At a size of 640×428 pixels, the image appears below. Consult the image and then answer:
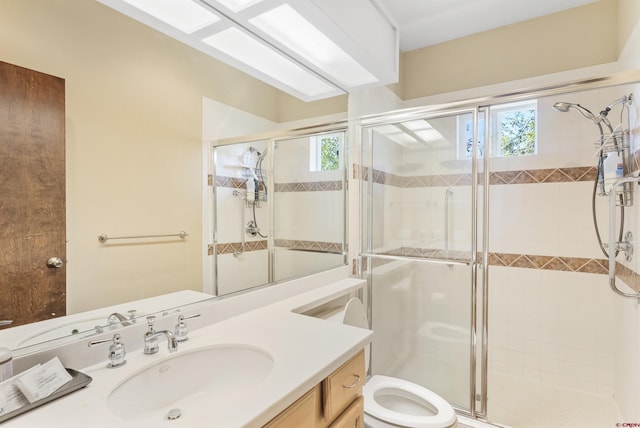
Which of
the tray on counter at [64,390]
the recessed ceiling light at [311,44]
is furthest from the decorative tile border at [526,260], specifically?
the tray on counter at [64,390]

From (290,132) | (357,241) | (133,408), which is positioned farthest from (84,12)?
(357,241)

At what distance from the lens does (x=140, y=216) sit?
114cm

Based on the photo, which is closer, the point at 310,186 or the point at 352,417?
the point at 352,417

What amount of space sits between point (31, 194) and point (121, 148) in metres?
0.29

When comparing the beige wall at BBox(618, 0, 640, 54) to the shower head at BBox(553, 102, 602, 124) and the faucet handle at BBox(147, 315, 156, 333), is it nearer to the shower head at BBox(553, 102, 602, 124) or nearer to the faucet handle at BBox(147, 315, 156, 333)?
the shower head at BBox(553, 102, 602, 124)

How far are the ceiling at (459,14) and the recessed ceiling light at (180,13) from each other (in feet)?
5.09

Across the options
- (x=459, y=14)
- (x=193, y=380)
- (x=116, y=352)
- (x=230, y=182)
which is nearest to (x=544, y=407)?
(x=193, y=380)

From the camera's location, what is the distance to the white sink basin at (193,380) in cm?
91

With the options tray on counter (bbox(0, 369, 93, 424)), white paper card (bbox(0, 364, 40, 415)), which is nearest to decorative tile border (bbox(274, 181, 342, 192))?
tray on counter (bbox(0, 369, 93, 424))

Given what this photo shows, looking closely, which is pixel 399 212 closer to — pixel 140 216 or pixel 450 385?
pixel 450 385

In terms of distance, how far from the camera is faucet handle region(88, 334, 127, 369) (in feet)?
3.09

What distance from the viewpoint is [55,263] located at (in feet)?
3.06

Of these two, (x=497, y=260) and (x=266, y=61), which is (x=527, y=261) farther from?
(x=266, y=61)

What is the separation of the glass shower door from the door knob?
1.81 meters
